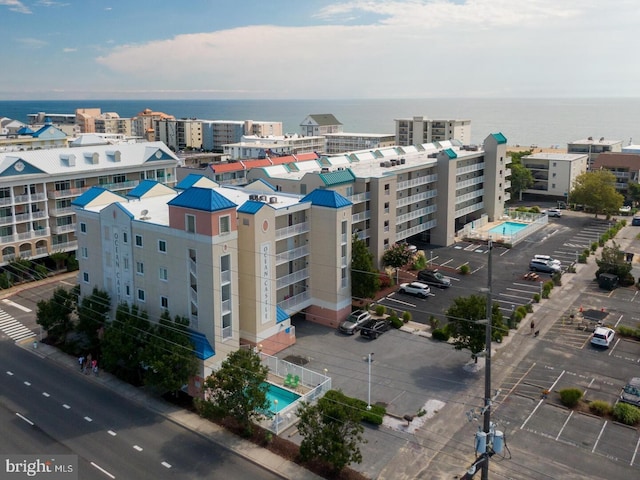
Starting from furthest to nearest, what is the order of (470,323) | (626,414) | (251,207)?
(251,207)
(470,323)
(626,414)

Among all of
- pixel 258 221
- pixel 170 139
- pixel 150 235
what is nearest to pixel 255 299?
pixel 258 221

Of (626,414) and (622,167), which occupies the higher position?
(622,167)

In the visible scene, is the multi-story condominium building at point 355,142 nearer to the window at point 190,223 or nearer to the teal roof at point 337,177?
the teal roof at point 337,177

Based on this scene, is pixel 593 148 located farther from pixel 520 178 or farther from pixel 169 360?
pixel 169 360

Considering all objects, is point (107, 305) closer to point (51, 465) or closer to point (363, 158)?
point (51, 465)

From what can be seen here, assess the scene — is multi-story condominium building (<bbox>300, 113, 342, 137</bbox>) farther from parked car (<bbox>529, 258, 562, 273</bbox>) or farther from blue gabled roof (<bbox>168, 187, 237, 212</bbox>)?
blue gabled roof (<bbox>168, 187, 237, 212</bbox>)

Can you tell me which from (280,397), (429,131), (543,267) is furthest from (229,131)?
(280,397)

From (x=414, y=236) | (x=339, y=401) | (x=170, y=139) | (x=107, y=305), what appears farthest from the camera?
(x=170, y=139)

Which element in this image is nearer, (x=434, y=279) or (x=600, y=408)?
(x=600, y=408)
